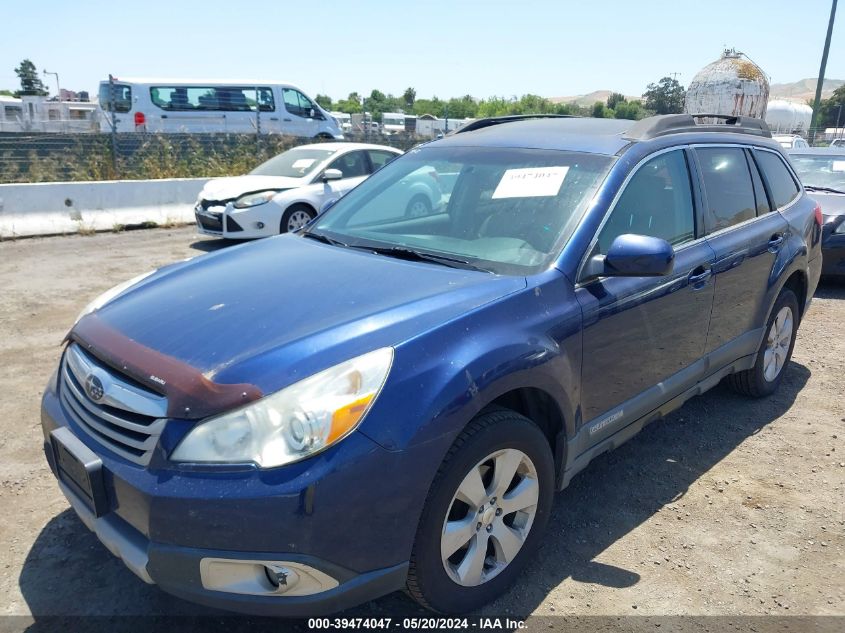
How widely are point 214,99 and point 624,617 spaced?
22.6 m

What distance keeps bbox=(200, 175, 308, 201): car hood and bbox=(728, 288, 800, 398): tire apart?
6.77m

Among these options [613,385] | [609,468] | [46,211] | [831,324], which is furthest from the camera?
[46,211]

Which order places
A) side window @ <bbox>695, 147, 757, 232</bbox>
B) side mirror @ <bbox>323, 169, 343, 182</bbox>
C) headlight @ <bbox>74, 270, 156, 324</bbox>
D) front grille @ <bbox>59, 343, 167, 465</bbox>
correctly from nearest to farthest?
front grille @ <bbox>59, 343, 167, 465</bbox>, headlight @ <bbox>74, 270, 156, 324</bbox>, side window @ <bbox>695, 147, 757, 232</bbox>, side mirror @ <bbox>323, 169, 343, 182</bbox>

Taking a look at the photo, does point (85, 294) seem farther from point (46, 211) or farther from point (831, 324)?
point (831, 324)

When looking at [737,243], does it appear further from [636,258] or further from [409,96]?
[409,96]

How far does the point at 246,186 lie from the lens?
9.65 metres

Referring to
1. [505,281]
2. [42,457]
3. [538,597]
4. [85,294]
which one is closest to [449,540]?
[538,597]

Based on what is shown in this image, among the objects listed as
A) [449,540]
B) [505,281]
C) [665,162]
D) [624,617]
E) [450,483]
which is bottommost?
[624,617]

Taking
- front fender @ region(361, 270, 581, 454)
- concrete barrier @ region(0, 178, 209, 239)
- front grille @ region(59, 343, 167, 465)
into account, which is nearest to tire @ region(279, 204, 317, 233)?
concrete barrier @ region(0, 178, 209, 239)

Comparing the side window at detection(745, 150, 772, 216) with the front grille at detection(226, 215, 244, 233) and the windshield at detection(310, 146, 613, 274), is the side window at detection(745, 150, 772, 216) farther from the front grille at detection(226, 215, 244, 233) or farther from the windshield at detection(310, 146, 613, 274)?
the front grille at detection(226, 215, 244, 233)

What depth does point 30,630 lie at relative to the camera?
96.1 inches

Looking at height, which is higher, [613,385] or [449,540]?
[613,385]

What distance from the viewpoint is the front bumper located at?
1.97 meters

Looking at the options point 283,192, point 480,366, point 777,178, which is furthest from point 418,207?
point 283,192
